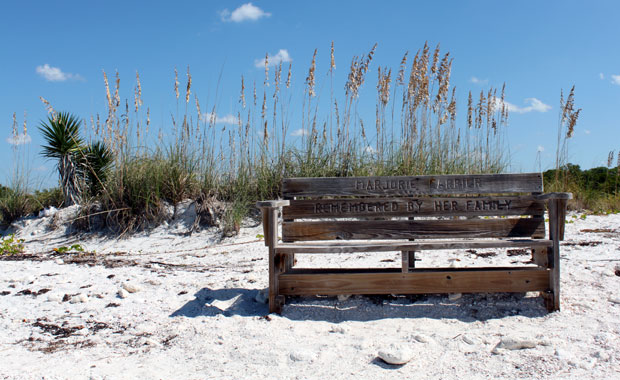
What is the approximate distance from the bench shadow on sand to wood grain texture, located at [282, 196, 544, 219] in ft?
1.90

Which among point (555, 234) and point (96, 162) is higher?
point (96, 162)

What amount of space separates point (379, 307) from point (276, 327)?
0.73 metres

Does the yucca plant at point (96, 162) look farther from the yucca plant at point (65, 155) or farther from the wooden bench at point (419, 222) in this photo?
the wooden bench at point (419, 222)

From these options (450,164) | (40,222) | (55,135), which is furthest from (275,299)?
(55,135)

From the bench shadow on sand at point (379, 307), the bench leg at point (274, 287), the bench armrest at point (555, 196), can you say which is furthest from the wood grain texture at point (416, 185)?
the bench shadow on sand at point (379, 307)

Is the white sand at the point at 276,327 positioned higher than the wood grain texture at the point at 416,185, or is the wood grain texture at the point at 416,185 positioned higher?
the wood grain texture at the point at 416,185

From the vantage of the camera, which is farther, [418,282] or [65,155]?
[65,155]

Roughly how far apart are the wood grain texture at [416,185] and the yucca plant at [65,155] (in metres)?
5.70

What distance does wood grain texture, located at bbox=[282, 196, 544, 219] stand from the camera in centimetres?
337

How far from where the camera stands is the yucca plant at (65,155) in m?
7.85

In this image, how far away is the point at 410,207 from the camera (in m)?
3.42

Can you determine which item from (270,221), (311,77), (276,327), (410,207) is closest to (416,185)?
(410,207)

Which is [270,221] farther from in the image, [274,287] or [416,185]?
[416,185]

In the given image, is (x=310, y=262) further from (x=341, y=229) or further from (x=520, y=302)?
(x=520, y=302)
